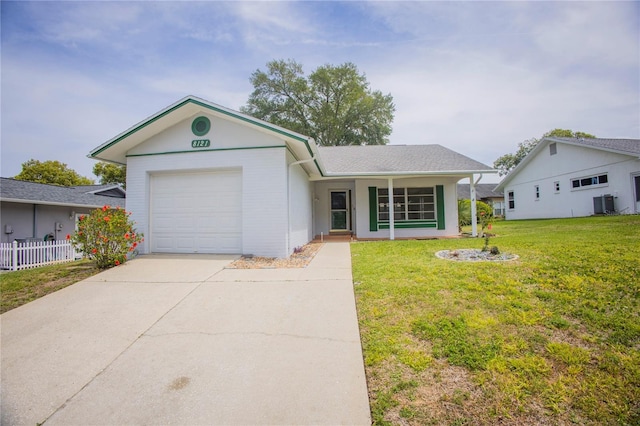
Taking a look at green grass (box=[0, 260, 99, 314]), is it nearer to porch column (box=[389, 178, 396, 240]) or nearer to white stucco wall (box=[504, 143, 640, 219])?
porch column (box=[389, 178, 396, 240])

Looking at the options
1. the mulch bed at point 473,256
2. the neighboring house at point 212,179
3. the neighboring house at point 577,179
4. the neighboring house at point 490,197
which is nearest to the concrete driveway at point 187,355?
the neighboring house at point 212,179

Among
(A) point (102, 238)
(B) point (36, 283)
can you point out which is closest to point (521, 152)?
(A) point (102, 238)

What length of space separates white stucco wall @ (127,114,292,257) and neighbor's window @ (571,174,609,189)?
18.4 m

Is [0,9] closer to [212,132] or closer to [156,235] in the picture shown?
[212,132]

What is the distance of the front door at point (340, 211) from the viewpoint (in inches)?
583

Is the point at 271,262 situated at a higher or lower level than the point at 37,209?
lower

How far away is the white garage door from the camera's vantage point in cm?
858

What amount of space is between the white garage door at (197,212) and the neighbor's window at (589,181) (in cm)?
1953

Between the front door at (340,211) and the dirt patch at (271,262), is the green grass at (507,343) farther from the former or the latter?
the front door at (340,211)

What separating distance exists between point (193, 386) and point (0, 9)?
29.4 feet

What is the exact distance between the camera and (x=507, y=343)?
10.2 feet

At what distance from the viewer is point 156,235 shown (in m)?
8.93

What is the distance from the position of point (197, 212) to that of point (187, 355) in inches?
238

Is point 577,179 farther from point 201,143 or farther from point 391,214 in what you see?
point 201,143
